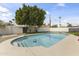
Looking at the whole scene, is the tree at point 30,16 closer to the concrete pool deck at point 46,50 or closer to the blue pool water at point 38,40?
the blue pool water at point 38,40

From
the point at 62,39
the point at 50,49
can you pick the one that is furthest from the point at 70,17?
the point at 50,49

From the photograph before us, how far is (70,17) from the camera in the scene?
3240 millimetres

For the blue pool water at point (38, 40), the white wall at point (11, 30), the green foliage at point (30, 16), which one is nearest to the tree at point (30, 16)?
the green foliage at point (30, 16)

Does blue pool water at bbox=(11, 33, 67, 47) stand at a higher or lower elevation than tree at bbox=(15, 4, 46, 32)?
lower

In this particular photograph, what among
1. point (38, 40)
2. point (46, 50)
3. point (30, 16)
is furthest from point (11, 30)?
point (46, 50)

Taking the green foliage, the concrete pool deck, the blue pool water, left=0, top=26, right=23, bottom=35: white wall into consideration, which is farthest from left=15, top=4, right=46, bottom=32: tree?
the concrete pool deck

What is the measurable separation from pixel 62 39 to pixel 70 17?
488 millimetres

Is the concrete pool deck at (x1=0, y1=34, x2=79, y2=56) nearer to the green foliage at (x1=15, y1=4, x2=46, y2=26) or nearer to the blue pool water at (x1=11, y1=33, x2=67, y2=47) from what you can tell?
the blue pool water at (x1=11, y1=33, x2=67, y2=47)

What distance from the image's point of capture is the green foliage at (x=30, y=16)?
3207mm

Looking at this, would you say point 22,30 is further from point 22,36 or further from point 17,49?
point 17,49

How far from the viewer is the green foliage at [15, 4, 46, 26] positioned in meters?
3.21

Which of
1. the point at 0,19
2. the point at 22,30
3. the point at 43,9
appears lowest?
the point at 22,30

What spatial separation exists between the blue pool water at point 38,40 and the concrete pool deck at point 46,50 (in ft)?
0.24

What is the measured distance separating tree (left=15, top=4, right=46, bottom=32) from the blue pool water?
0.27 meters
